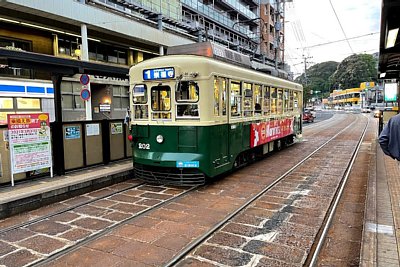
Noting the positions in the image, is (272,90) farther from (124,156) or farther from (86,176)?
(86,176)

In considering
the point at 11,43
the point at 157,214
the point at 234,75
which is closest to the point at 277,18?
the point at 11,43

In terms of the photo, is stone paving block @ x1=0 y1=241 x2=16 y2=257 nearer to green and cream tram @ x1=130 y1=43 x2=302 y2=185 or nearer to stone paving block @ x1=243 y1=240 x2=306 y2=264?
stone paving block @ x1=243 y1=240 x2=306 y2=264

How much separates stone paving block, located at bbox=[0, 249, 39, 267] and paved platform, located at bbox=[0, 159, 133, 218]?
1631 millimetres

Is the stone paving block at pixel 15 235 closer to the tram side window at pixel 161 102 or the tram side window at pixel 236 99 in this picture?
the tram side window at pixel 161 102

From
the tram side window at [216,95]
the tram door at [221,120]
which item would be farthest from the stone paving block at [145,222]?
the tram side window at [216,95]

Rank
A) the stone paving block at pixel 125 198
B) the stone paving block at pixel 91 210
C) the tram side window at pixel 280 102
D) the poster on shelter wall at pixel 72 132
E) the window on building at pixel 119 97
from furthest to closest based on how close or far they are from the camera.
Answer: the window on building at pixel 119 97 < the tram side window at pixel 280 102 < the poster on shelter wall at pixel 72 132 < the stone paving block at pixel 125 198 < the stone paving block at pixel 91 210

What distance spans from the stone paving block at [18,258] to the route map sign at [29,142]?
2768mm

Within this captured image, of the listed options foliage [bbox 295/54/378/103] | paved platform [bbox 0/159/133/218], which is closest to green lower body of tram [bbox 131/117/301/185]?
paved platform [bbox 0/159/133/218]

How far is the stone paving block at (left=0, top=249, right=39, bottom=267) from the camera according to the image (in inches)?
147

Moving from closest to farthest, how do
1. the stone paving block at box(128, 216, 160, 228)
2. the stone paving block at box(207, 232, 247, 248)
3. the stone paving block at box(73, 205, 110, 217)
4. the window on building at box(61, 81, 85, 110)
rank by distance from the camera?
the stone paving block at box(207, 232, 247, 248)
the stone paving block at box(128, 216, 160, 228)
the stone paving block at box(73, 205, 110, 217)
the window on building at box(61, 81, 85, 110)

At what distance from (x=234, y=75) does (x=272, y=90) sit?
10.3ft

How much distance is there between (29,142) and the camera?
656 centimetres

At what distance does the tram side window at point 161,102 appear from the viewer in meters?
7.02

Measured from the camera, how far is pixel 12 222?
Result: 5109 mm
